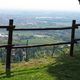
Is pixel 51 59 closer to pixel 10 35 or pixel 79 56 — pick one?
pixel 79 56

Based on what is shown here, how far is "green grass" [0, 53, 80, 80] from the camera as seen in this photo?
32.0 ft

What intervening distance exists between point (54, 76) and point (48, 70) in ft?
2.25

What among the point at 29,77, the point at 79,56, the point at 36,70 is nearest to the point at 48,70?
the point at 36,70

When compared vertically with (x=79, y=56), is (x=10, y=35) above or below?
above

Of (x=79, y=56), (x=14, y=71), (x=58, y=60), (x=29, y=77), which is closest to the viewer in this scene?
(x=29, y=77)

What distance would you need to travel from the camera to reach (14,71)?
10.3 metres

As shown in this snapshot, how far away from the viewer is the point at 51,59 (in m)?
12.3

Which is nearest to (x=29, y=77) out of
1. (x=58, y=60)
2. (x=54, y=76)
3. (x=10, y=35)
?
(x=54, y=76)

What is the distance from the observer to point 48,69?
35.0 feet

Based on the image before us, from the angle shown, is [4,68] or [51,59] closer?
[4,68]

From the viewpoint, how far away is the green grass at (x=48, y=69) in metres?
9.74

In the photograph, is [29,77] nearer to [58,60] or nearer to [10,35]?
[10,35]

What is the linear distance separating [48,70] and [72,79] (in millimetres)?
1141

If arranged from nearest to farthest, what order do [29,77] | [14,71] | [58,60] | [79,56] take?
[29,77], [14,71], [58,60], [79,56]
